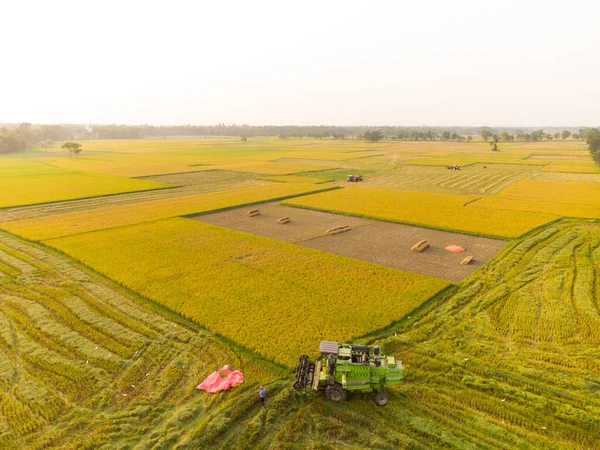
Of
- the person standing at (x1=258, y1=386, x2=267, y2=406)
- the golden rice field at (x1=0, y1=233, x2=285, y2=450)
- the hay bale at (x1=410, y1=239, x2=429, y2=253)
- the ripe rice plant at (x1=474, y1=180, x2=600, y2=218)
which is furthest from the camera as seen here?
the ripe rice plant at (x1=474, y1=180, x2=600, y2=218)

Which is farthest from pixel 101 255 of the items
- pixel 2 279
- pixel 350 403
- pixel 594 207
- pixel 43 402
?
pixel 594 207

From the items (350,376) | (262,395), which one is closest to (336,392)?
(350,376)

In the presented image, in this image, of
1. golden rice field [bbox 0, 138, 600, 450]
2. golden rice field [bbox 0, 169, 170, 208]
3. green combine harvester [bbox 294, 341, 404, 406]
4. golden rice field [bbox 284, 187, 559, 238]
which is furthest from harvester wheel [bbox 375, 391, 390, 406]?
golden rice field [bbox 0, 169, 170, 208]

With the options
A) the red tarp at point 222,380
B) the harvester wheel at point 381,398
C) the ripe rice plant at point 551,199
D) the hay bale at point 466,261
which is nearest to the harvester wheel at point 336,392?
the harvester wheel at point 381,398

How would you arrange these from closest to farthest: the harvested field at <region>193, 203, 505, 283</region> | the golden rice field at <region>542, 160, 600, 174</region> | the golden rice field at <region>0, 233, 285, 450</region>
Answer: the golden rice field at <region>0, 233, 285, 450</region>, the harvested field at <region>193, 203, 505, 283</region>, the golden rice field at <region>542, 160, 600, 174</region>

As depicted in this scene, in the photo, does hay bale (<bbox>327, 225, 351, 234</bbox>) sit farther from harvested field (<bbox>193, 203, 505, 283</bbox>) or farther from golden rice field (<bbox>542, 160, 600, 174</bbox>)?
golden rice field (<bbox>542, 160, 600, 174</bbox>)

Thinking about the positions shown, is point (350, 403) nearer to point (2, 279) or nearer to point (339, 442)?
point (339, 442)

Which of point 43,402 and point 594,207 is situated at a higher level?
point 594,207
